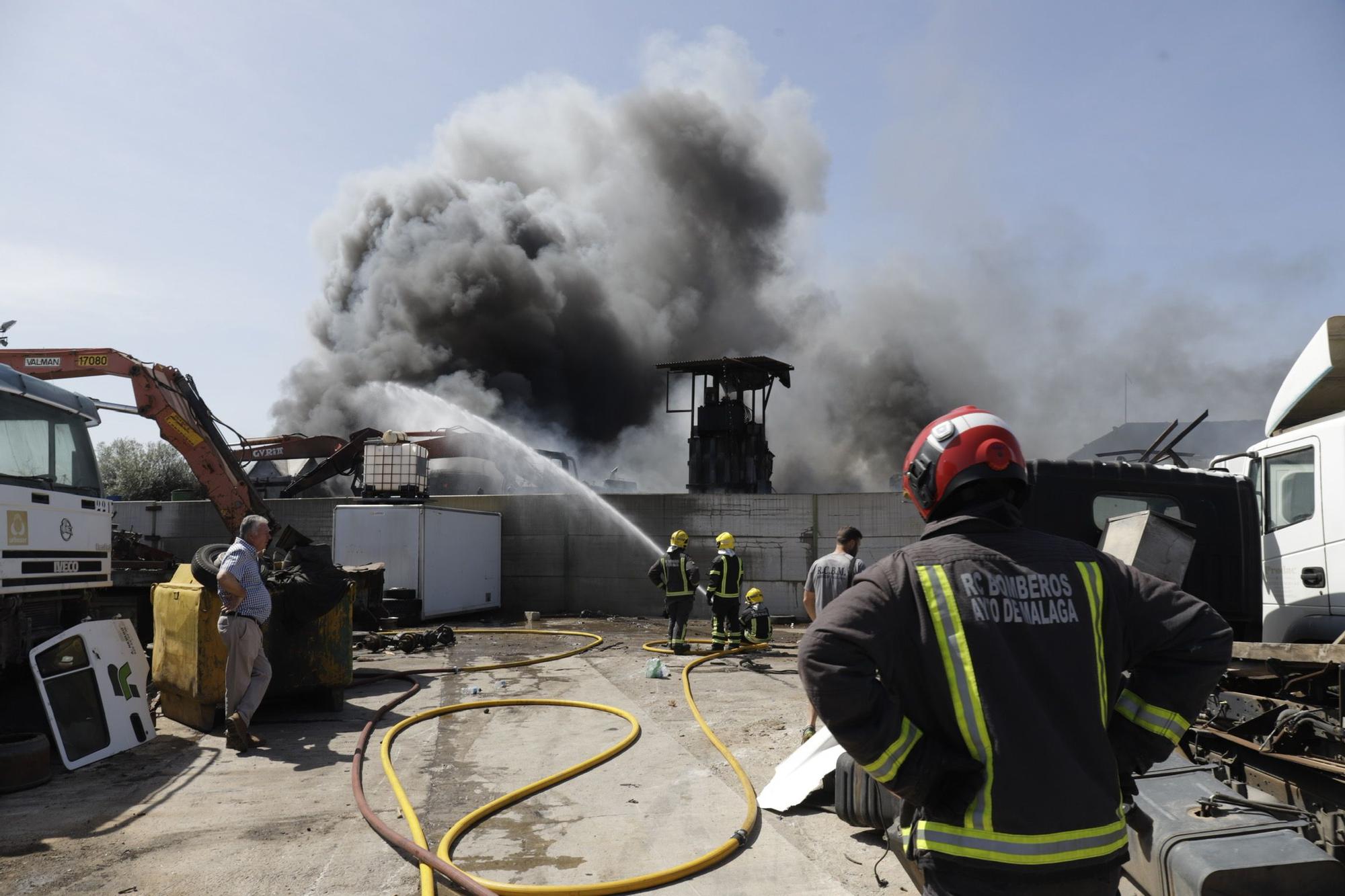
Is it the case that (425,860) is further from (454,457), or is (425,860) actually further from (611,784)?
(454,457)

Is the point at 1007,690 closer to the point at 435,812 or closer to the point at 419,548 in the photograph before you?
the point at 435,812

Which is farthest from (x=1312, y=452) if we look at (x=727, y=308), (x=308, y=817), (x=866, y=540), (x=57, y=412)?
(x=727, y=308)

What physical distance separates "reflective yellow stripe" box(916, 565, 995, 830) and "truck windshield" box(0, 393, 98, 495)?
6.45m

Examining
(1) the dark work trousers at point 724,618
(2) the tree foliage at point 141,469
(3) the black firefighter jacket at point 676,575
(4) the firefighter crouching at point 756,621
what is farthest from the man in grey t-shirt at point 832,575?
(2) the tree foliage at point 141,469

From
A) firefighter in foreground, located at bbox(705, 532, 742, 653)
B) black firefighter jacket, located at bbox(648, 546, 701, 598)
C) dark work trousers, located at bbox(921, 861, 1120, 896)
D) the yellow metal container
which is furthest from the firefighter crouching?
dark work trousers, located at bbox(921, 861, 1120, 896)

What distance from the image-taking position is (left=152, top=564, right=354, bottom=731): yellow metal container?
257 inches

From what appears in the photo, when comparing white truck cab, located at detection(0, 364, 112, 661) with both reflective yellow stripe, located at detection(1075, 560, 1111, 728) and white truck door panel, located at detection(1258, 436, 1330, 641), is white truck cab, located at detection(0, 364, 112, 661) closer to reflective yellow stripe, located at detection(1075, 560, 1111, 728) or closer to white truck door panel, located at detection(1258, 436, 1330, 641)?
reflective yellow stripe, located at detection(1075, 560, 1111, 728)

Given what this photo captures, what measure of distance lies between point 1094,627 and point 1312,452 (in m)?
4.57

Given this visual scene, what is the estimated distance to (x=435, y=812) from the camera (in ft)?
15.4

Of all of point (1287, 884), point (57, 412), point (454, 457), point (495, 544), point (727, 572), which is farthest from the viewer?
point (454, 457)

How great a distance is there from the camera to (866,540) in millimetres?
14727

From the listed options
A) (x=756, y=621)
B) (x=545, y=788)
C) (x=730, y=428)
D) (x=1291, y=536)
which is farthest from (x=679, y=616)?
(x=730, y=428)

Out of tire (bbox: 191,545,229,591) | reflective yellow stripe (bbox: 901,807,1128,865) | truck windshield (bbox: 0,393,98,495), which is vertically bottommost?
reflective yellow stripe (bbox: 901,807,1128,865)

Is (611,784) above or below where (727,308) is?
below
